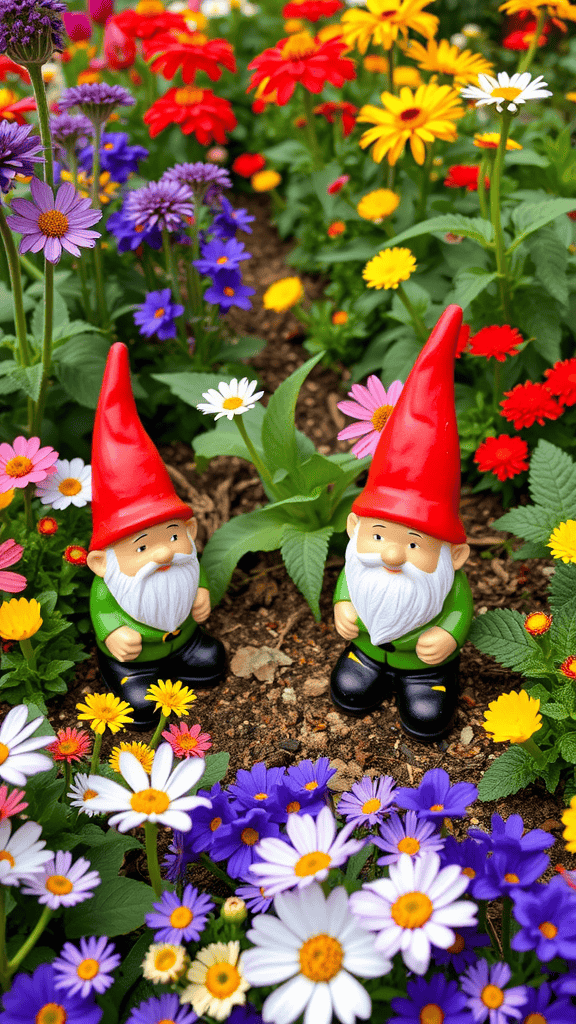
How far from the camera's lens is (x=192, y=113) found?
107 inches

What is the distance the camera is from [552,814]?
6.02 feet

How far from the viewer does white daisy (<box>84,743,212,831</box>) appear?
1.28 meters

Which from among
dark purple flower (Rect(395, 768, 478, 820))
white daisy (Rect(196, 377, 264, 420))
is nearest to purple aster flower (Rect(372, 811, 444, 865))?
dark purple flower (Rect(395, 768, 478, 820))

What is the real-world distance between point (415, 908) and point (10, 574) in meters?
1.07

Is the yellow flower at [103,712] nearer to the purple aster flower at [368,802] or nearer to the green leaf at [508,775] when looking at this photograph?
the purple aster flower at [368,802]

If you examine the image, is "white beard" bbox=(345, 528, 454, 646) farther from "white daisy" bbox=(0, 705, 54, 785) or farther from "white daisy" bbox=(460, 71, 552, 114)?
"white daisy" bbox=(460, 71, 552, 114)

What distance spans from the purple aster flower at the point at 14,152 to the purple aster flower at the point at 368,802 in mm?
1404

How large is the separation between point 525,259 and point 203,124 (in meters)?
1.12

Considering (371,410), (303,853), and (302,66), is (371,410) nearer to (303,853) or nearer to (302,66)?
(303,853)

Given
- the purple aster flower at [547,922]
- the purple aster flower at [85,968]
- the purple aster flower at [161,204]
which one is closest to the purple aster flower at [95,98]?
the purple aster flower at [161,204]

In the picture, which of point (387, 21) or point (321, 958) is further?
point (387, 21)

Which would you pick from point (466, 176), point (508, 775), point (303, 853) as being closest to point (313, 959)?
point (303, 853)

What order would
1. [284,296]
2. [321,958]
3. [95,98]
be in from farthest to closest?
1. [284,296]
2. [95,98]
3. [321,958]

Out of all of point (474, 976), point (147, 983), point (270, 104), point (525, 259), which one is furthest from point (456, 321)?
point (270, 104)
